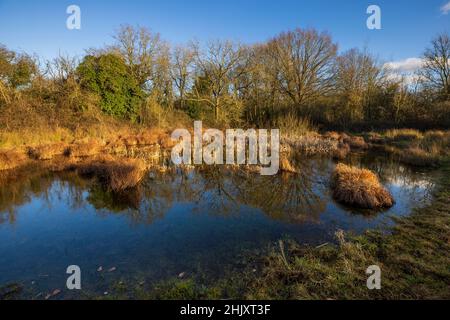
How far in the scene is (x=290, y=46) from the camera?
24422 millimetres

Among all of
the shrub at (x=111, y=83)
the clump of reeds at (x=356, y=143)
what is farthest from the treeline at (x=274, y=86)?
the clump of reeds at (x=356, y=143)

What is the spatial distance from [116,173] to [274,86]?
20.9 metres

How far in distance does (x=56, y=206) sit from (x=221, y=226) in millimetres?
4586

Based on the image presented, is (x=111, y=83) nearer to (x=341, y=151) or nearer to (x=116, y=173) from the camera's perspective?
(x=116, y=173)

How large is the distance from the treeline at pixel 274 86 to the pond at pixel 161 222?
12.4 m

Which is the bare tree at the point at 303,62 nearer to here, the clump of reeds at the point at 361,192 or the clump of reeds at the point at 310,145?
the clump of reeds at the point at 310,145

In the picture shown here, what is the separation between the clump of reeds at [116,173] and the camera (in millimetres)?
7809

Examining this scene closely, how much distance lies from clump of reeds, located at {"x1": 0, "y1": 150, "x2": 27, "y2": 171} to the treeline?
8.37 m

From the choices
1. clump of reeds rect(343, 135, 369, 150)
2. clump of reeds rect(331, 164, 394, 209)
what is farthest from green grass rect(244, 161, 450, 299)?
clump of reeds rect(343, 135, 369, 150)

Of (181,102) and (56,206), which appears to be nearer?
(56,206)

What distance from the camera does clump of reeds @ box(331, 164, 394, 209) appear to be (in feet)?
20.4

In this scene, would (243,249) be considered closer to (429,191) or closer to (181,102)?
(429,191)

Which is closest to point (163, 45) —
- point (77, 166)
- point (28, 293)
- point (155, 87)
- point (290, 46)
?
point (155, 87)

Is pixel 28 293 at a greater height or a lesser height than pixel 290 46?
lesser
